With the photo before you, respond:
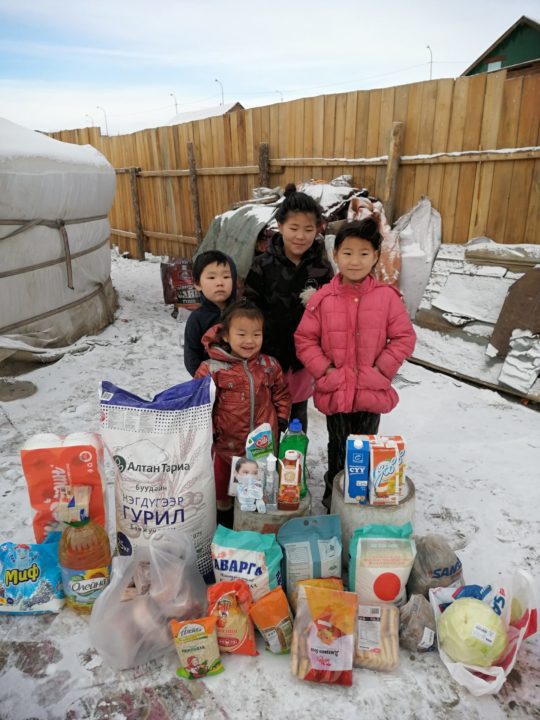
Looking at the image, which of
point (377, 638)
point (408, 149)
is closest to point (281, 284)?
point (377, 638)

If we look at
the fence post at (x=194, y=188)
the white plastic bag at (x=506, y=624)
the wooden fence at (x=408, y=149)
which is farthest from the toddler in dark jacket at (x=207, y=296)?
the fence post at (x=194, y=188)

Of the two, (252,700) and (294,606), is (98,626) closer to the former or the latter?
(252,700)

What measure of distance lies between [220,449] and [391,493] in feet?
2.53

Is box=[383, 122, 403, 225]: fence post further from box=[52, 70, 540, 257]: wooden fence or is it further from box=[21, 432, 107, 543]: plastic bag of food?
box=[21, 432, 107, 543]: plastic bag of food

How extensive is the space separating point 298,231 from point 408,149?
3.27 m

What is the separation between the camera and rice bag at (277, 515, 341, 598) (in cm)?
172

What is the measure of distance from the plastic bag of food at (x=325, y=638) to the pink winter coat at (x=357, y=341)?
30.1 inches

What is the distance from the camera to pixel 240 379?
80.0 inches

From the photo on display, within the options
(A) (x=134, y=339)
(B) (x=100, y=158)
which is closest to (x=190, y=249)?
(B) (x=100, y=158)

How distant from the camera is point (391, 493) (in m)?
1.82

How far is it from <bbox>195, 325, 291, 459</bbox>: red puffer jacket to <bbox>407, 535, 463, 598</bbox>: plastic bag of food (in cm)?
79

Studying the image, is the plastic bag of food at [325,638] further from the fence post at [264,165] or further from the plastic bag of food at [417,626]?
the fence post at [264,165]

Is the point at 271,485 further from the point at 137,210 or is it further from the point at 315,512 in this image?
the point at 137,210

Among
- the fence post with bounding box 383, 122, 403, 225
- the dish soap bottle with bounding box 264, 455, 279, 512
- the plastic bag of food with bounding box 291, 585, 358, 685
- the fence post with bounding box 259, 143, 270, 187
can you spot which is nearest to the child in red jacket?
the dish soap bottle with bounding box 264, 455, 279, 512
